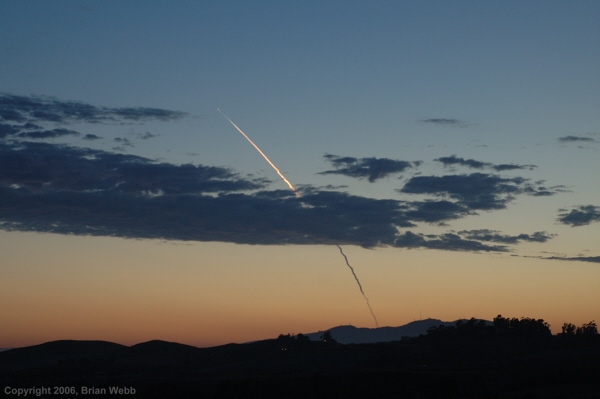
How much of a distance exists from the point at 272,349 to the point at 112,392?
251 ft

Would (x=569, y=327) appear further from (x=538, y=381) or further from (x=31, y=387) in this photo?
(x=31, y=387)

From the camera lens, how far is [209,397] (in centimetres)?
8738

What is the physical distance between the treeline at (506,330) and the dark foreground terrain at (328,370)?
120 inches

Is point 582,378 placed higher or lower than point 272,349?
lower

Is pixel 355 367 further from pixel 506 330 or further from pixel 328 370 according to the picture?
pixel 506 330

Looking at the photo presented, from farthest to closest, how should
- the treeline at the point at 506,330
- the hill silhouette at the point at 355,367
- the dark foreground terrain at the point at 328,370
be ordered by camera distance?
the treeline at the point at 506,330, the hill silhouette at the point at 355,367, the dark foreground terrain at the point at 328,370

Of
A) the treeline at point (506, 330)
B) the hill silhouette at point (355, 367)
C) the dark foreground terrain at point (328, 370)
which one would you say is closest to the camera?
the dark foreground terrain at point (328, 370)

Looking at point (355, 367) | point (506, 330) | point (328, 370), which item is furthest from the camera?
point (506, 330)

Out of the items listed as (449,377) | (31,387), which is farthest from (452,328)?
(31,387)

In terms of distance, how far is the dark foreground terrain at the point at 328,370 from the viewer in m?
87.2

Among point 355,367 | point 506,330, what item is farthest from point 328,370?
point 506,330

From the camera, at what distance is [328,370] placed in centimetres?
12306

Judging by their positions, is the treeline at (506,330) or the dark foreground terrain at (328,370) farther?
the treeline at (506,330)

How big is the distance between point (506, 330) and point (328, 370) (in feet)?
191
